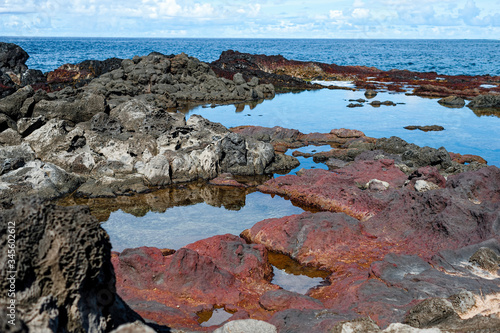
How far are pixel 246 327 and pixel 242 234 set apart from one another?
15.7ft

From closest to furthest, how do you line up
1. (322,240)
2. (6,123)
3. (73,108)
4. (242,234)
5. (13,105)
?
(322,240) → (242,234) → (6,123) → (13,105) → (73,108)

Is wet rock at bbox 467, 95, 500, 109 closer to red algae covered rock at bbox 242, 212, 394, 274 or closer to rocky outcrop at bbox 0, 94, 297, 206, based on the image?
rocky outcrop at bbox 0, 94, 297, 206

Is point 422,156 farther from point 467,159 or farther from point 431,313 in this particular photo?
point 431,313

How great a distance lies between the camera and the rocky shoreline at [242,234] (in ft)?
13.4

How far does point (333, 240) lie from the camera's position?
29.7ft

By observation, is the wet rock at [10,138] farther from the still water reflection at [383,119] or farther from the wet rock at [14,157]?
the still water reflection at [383,119]

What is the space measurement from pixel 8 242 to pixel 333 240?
21.5 feet

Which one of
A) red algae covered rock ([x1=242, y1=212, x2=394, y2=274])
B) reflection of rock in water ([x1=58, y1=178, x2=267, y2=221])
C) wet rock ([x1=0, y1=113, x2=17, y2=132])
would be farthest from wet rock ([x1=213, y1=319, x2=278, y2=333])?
wet rock ([x1=0, y1=113, x2=17, y2=132])

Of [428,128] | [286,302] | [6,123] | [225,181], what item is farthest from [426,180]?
[6,123]

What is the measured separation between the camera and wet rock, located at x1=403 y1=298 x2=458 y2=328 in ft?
17.3

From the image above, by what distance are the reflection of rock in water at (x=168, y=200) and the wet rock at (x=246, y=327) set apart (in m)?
6.70

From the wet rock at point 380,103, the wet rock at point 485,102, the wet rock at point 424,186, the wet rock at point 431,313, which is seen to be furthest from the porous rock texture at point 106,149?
the wet rock at point 485,102

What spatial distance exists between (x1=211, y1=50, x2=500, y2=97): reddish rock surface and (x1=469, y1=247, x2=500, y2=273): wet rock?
32132mm

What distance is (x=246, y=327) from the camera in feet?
17.4
